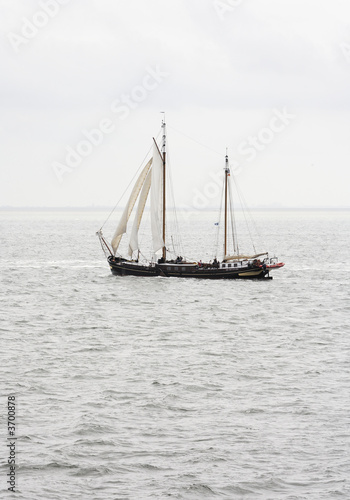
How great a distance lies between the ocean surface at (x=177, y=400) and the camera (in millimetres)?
20875

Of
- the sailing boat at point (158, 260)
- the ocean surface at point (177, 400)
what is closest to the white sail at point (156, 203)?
the sailing boat at point (158, 260)

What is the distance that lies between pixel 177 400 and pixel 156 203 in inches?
1767

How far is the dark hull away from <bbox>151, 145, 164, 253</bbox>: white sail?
81.2 inches

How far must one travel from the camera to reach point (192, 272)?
70.9 meters

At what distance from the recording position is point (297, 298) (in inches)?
2312

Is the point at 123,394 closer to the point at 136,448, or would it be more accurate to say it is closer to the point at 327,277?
the point at 136,448

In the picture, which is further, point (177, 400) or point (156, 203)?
point (156, 203)

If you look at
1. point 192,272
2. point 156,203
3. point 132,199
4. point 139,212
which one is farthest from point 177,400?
point 156,203

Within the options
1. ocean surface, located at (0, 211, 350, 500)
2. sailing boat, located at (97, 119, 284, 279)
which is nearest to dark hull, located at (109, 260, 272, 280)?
sailing boat, located at (97, 119, 284, 279)

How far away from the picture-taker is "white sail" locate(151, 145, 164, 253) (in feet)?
232

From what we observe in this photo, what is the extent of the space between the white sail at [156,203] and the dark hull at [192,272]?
2.06 metres

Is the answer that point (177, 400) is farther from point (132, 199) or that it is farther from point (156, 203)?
point (156, 203)

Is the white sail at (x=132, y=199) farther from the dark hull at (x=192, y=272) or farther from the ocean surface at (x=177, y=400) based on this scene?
the ocean surface at (x=177, y=400)

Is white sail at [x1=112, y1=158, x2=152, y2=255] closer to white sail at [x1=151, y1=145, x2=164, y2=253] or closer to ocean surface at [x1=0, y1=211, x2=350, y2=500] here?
white sail at [x1=151, y1=145, x2=164, y2=253]
